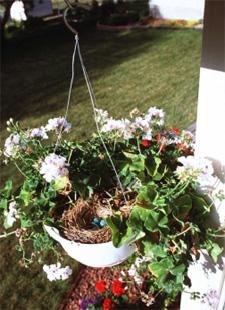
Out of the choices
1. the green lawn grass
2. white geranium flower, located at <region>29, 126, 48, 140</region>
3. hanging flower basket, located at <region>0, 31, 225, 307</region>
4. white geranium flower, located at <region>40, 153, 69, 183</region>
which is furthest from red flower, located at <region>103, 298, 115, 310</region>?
white geranium flower, located at <region>40, 153, 69, 183</region>

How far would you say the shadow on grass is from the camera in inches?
205

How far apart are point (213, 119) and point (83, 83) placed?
455cm

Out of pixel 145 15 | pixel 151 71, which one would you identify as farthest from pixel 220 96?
pixel 145 15

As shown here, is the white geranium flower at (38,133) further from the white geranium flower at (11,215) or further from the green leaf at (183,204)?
the green leaf at (183,204)

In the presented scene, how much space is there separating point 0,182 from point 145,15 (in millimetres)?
7441

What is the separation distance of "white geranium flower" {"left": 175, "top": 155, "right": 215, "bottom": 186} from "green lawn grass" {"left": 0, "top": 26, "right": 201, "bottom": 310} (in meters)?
1.51

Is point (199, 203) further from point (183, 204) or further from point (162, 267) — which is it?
point (162, 267)

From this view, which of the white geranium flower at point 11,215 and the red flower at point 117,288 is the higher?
the white geranium flower at point 11,215

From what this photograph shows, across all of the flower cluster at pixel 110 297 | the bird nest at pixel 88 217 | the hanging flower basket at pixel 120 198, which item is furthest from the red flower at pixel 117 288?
the bird nest at pixel 88 217

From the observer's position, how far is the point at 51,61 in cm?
683

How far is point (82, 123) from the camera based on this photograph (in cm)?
451

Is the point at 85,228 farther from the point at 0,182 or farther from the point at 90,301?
the point at 0,182

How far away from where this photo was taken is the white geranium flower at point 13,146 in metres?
1.58

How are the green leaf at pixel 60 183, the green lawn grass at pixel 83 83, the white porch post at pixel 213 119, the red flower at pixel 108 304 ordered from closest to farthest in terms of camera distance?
1. the white porch post at pixel 213 119
2. the green leaf at pixel 60 183
3. the red flower at pixel 108 304
4. the green lawn grass at pixel 83 83
